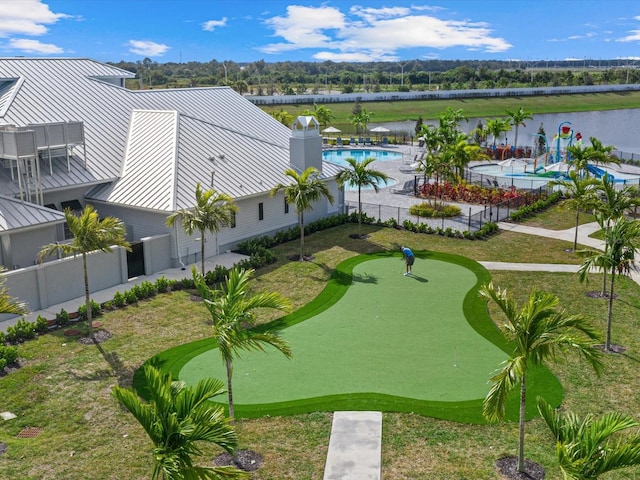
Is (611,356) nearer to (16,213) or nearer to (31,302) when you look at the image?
(31,302)

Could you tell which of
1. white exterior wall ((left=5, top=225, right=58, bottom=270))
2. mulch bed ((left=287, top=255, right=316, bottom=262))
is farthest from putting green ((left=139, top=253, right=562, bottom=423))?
white exterior wall ((left=5, top=225, right=58, bottom=270))

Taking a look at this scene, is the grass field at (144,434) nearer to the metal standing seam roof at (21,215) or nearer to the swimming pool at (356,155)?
the metal standing seam roof at (21,215)

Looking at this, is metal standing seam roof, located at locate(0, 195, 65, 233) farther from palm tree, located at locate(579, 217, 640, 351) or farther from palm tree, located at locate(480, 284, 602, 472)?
palm tree, located at locate(579, 217, 640, 351)

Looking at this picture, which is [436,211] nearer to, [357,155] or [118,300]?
[118,300]

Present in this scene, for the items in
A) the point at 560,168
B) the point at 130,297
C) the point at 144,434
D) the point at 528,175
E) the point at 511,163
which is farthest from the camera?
the point at 528,175

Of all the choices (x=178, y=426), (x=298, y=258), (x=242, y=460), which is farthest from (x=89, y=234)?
(x=298, y=258)

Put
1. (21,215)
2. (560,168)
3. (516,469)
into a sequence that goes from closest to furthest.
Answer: (516,469), (21,215), (560,168)

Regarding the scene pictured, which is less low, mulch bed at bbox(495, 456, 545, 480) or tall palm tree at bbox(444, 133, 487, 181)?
tall palm tree at bbox(444, 133, 487, 181)
